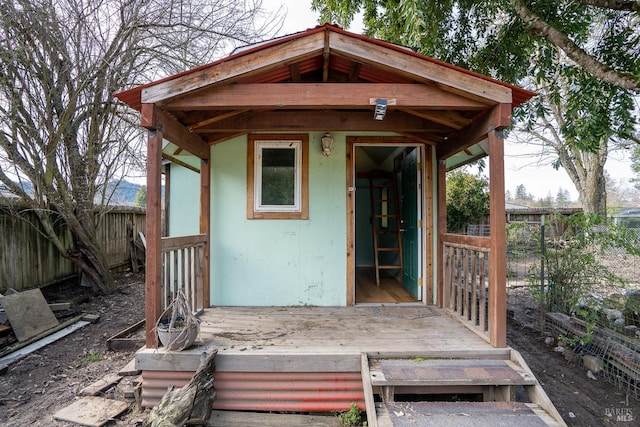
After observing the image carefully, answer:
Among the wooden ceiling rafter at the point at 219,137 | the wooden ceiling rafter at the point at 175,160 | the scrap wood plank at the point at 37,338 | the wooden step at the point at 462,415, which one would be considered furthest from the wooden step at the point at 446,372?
the scrap wood plank at the point at 37,338

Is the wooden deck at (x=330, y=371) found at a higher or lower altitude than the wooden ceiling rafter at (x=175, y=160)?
lower

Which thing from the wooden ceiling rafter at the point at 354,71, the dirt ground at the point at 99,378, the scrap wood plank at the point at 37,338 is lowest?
the dirt ground at the point at 99,378

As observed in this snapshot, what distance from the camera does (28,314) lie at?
4008 mm

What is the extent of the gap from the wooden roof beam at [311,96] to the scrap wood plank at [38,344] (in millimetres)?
3220

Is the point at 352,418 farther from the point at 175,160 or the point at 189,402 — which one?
the point at 175,160

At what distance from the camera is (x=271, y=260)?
392 cm

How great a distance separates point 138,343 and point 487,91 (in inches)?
181

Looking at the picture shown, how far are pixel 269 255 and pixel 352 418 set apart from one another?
6.73ft

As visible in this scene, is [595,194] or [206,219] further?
[595,194]

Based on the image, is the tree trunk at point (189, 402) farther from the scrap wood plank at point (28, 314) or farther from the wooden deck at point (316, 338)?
the scrap wood plank at point (28, 314)

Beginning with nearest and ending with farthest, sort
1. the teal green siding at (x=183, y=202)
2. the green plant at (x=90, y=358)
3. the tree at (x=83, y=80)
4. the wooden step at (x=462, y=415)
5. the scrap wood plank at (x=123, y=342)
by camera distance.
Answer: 1. the wooden step at (x=462, y=415)
2. the green plant at (x=90, y=358)
3. the scrap wood plank at (x=123, y=342)
4. the tree at (x=83, y=80)
5. the teal green siding at (x=183, y=202)

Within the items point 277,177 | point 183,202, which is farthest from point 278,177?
point 183,202

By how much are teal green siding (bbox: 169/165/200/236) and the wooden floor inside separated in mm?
2704

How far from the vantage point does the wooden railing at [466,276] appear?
2.90 m
